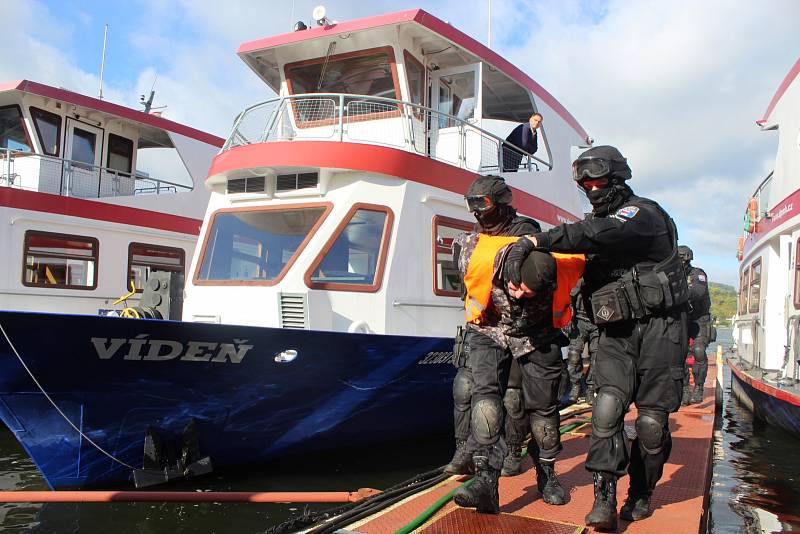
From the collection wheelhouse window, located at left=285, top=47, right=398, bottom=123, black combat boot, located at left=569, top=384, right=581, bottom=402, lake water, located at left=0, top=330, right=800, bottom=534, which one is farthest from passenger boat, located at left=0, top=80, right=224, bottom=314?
black combat boot, located at left=569, top=384, right=581, bottom=402

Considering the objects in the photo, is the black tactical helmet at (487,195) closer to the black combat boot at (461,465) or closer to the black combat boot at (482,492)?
the black combat boot at (482,492)

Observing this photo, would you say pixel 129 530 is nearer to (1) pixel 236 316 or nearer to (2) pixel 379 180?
(1) pixel 236 316

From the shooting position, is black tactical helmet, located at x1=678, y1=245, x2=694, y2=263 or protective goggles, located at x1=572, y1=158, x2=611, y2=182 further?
black tactical helmet, located at x1=678, y1=245, x2=694, y2=263

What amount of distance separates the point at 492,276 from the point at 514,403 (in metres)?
0.90

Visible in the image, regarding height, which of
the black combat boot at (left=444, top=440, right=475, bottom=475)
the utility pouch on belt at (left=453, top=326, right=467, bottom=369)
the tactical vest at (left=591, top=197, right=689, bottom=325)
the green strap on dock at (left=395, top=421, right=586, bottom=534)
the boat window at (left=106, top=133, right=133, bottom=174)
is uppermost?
the boat window at (left=106, top=133, right=133, bottom=174)

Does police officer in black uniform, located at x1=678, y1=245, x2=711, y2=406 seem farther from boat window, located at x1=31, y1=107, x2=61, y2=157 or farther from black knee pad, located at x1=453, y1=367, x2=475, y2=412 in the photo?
boat window, located at x1=31, y1=107, x2=61, y2=157

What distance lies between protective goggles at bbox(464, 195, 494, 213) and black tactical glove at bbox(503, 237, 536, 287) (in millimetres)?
618

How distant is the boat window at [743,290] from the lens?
12.6m

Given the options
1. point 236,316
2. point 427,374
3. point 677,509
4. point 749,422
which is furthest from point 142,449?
point 749,422

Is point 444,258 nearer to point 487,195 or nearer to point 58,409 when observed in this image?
point 487,195

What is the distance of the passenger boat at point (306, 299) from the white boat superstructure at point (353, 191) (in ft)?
0.06

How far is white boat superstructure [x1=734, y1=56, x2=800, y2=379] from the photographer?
827 centimetres

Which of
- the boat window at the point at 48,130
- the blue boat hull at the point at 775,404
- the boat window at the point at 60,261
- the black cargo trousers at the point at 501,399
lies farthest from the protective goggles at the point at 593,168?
the boat window at the point at 48,130

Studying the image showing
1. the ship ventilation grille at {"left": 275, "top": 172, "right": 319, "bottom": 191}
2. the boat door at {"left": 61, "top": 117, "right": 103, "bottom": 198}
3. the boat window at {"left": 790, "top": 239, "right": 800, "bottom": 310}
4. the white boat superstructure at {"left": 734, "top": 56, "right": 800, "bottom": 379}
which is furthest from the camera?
the boat door at {"left": 61, "top": 117, "right": 103, "bottom": 198}
